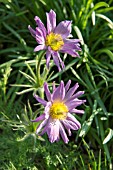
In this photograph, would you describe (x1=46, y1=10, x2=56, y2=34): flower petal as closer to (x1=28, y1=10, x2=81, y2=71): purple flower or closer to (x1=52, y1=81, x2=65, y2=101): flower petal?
(x1=28, y1=10, x2=81, y2=71): purple flower

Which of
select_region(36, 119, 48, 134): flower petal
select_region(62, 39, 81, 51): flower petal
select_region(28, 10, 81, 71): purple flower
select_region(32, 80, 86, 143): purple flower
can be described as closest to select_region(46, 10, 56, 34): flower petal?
select_region(28, 10, 81, 71): purple flower

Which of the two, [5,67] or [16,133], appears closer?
[16,133]

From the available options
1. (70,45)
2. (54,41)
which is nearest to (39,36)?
(54,41)

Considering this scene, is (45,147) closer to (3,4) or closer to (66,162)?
(66,162)

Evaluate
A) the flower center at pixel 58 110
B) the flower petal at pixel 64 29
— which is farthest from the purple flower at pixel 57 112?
the flower petal at pixel 64 29

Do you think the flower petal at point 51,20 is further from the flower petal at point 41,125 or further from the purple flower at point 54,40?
the flower petal at point 41,125

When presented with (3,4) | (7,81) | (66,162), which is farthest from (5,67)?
(66,162)

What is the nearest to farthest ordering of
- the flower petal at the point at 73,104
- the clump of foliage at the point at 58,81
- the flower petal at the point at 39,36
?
the flower petal at the point at 39,36, the flower petal at the point at 73,104, the clump of foliage at the point at 58,81
